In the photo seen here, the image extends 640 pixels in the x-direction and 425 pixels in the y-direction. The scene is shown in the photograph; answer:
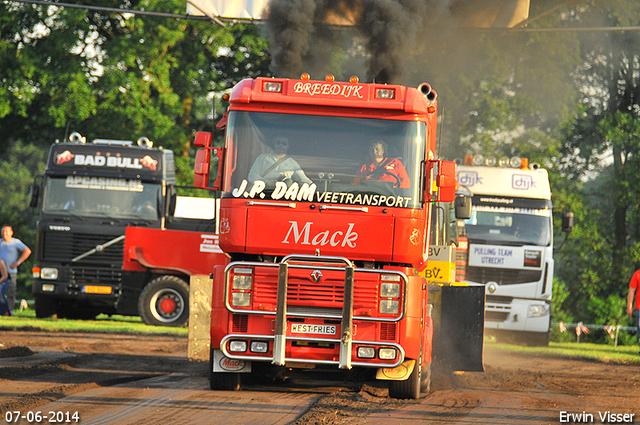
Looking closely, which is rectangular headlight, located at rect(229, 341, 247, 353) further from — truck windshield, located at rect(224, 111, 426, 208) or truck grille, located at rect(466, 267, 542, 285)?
truck grille, located at rect(466, 267, 542, 285)

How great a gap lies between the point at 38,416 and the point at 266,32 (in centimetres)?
922

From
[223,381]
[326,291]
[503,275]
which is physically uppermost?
[503,275]

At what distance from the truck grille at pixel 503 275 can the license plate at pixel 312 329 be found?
11.7 meters

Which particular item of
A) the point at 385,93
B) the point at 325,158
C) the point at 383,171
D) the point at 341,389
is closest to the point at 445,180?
the point at 383,171

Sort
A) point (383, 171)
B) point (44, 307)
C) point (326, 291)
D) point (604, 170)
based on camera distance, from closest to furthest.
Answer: point (326, 291) → point (383, 171) → point (44, 307) → point (604, 170)

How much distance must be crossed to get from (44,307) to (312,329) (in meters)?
13.2

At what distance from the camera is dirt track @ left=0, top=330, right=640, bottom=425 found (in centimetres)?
793

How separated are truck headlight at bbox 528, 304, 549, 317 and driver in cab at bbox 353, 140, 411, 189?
11.8 metres

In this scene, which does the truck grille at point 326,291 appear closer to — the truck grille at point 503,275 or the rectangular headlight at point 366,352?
the rectangular headlight at point 366,352

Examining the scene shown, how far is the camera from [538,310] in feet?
64.3

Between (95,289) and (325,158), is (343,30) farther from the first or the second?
(95,289)

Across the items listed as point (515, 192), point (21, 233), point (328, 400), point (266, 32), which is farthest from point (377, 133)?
point (21, 233)

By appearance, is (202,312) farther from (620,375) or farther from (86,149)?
(86,149)

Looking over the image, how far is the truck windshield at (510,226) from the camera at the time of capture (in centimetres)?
1920
